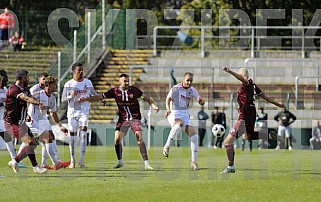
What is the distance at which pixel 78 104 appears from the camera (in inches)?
853

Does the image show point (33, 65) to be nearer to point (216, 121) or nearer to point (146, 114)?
point (146, 114)

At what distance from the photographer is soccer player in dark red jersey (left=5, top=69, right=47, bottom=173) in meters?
18.8

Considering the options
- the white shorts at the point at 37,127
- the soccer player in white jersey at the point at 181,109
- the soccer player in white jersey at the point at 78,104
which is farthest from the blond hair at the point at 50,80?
the soccer player in white jersey at the point at 181,109

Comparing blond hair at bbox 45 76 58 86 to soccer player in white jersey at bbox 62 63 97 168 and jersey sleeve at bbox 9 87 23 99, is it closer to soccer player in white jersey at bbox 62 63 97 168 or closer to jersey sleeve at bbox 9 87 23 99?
soccer player in white jersey at bbox 62 63 97 168

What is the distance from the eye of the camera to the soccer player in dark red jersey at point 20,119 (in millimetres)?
18750

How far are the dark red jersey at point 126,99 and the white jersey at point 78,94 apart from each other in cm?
73

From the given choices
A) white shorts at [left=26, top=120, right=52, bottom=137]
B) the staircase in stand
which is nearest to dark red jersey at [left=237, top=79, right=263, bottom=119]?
white shorts at [left=26, top=120, right=52, bottom=137]

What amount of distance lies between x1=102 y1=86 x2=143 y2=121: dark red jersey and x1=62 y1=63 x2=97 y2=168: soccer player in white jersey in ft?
2.54

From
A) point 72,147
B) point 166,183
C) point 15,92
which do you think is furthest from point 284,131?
point 166,183

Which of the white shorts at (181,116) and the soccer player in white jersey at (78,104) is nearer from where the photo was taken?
the white shorts at (181,116)

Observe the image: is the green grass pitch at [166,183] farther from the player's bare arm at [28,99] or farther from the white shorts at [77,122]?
the player's bare arm at [28,99]

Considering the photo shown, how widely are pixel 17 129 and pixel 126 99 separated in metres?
2.93

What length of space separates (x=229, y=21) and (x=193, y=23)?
15.1 feet

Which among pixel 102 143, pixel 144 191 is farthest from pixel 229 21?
pixel 144 191
